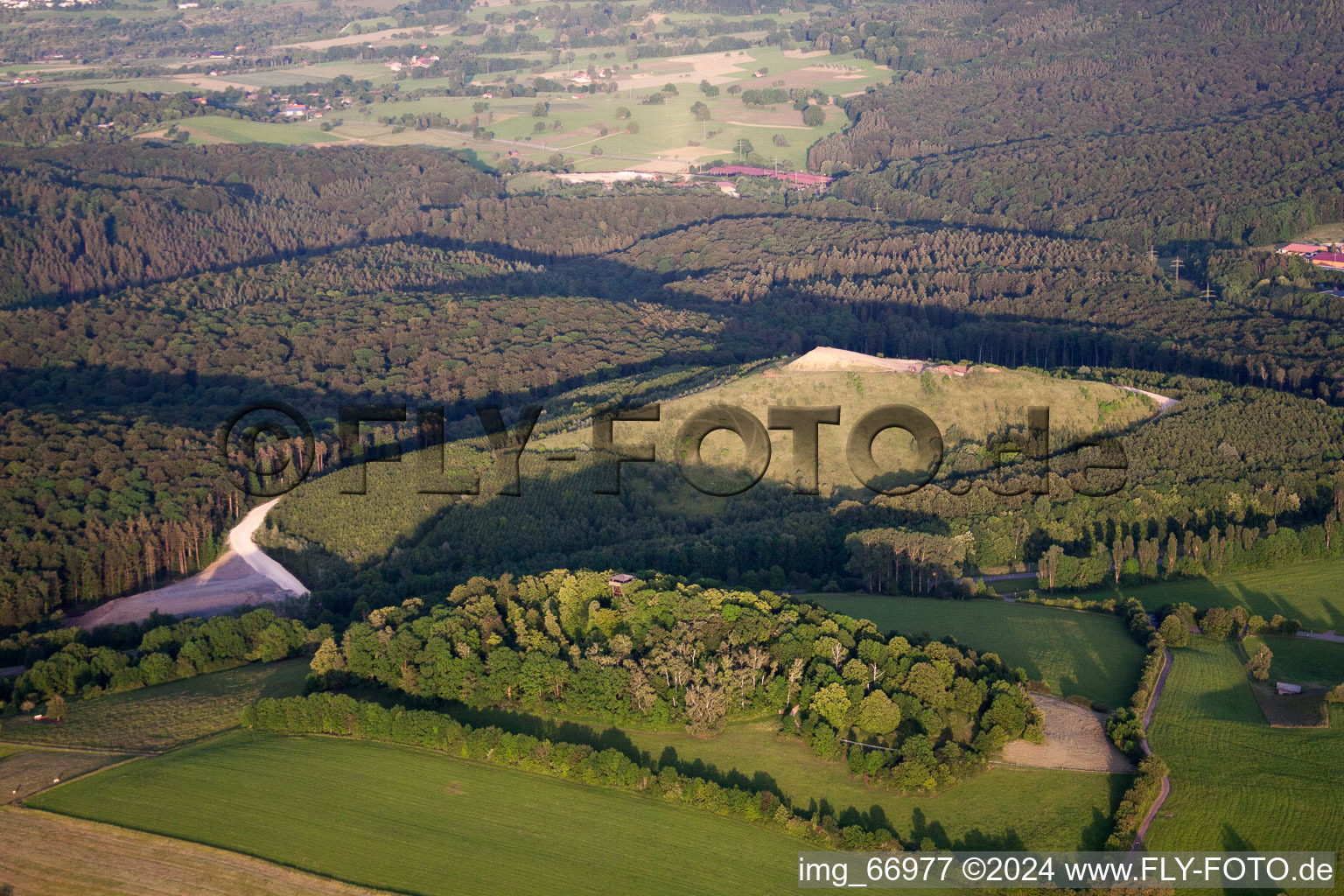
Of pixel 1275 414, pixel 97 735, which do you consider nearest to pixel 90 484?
pixel 97 735

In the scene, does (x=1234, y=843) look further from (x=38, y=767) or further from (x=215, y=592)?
(x=215, y=592)

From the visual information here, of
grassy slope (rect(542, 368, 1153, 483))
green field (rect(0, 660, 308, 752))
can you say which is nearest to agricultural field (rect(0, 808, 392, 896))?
green field (rect(0, 660, 308, 752))

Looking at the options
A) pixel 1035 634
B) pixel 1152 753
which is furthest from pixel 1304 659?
pixel 1152 753

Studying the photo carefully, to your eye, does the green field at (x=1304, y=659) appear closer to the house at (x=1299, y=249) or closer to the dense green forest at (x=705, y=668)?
the dense green forest at (x=705, y=668)

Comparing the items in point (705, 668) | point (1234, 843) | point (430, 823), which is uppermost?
point (705, 668)

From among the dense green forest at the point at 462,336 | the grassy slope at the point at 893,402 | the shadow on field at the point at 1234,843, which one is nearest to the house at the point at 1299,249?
the dense green forest at the point at 462,336

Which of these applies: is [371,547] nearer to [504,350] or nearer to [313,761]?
[313,761]
